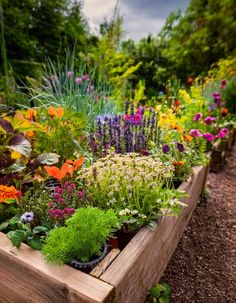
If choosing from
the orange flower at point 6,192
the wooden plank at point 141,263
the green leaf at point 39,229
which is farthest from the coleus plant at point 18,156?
the wooden plank at point 141,263

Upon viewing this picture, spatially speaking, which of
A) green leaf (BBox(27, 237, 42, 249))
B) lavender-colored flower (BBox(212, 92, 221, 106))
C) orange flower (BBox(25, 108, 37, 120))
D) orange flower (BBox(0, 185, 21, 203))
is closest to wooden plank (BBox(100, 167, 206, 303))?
green leaf (BBox(27, 237, 42, 249))

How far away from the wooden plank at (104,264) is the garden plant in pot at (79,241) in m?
0.03

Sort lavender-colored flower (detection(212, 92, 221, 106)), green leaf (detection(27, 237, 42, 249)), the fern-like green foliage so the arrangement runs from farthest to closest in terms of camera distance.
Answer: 1. lavender-colored flower (detection(212, 92, 221, 106))
2. green leaf (detection(27, 237, 42, 249))
3. the fern-like green foliage

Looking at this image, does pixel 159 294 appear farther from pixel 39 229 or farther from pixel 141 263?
pixel 39 229

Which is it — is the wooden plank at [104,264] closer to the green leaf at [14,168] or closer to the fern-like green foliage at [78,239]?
the fern-like green foliage at [78,239]

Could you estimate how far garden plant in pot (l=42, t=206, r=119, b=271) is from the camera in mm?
996

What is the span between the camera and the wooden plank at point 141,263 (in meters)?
0.99

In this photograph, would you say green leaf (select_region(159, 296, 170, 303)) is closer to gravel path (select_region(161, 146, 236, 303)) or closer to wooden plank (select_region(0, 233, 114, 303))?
gravel path (select_region(161, 146, 236, 303))

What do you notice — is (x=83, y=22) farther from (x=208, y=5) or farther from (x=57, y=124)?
(x=57, y=124)

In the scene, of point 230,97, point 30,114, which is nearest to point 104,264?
point 30,114

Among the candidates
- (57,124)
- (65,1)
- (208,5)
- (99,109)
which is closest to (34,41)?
(65,1)

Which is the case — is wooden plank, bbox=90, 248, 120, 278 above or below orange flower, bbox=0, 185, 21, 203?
below

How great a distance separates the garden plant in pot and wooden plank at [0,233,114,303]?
4 centimetres

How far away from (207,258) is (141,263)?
3.14 feet
